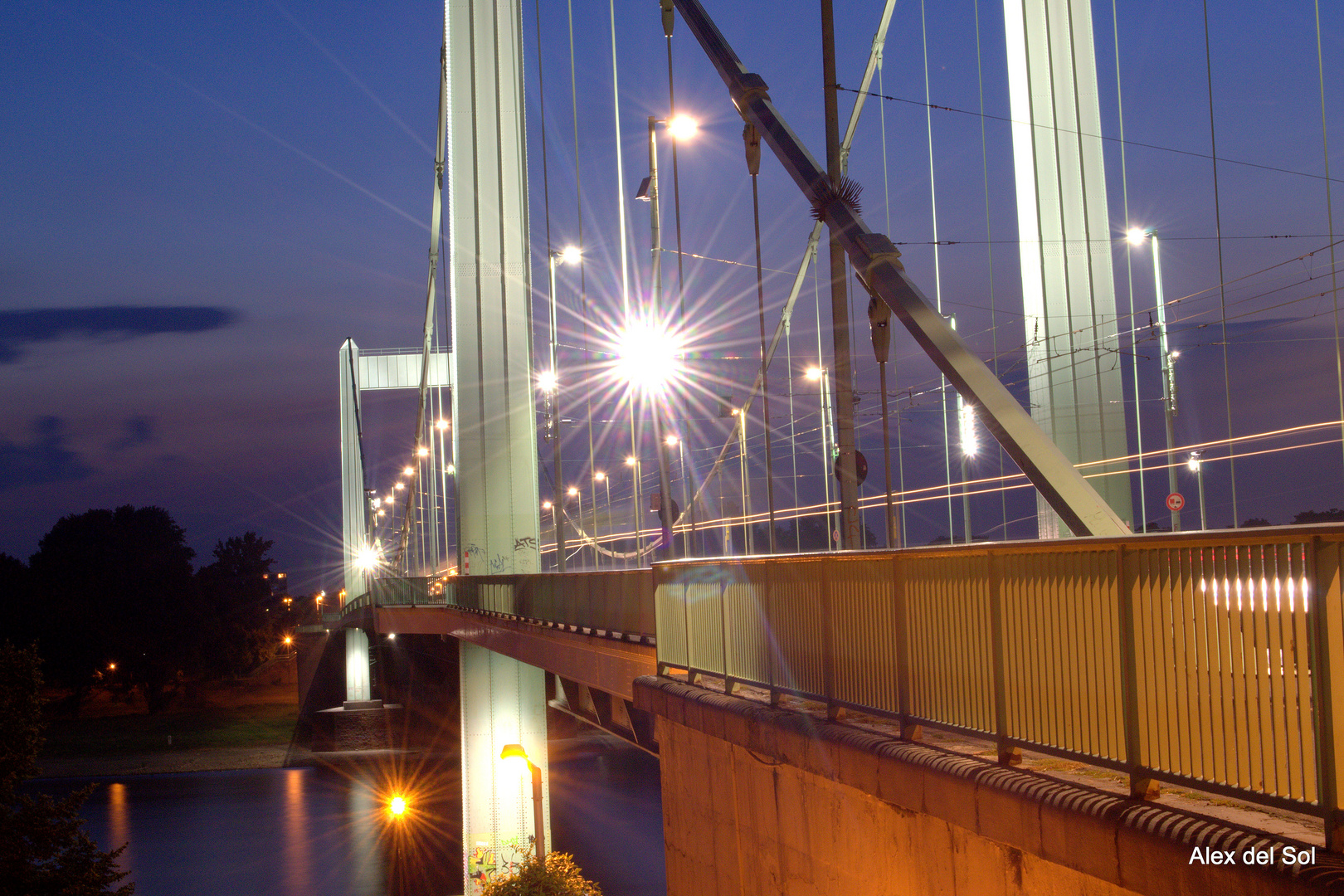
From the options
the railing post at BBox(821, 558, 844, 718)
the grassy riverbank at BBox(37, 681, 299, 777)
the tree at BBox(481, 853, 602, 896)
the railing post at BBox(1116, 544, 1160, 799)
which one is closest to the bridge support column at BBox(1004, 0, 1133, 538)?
the tree at BBox(481, 853, 602, 896)

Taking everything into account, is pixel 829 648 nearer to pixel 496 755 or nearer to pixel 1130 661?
pixel 1130 661

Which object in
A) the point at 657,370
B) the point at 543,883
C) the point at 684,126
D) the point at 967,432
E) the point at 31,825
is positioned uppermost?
the point at 684,126

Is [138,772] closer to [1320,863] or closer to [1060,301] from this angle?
[1060,301]

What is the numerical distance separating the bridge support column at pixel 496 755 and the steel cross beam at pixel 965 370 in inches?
653

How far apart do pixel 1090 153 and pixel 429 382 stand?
4688 cm

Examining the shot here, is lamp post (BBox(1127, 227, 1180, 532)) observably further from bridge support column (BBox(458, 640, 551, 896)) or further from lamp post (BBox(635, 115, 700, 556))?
bridge support column (BBox(458, 640, 551, 896))

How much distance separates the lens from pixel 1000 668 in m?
4.97

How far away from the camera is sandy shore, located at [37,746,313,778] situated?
6088 centimetres

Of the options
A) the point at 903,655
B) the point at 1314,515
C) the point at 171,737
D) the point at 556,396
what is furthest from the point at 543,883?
the point at 171,737

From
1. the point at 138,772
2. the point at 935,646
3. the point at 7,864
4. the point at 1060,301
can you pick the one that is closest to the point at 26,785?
the point at 138,772

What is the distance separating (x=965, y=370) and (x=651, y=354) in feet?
33.3

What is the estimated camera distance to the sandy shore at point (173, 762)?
6088cm

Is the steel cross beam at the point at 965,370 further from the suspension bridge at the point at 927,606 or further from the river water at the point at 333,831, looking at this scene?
the river water at the point at 333,831

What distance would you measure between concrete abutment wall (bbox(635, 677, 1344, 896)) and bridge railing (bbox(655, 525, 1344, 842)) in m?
0.22
